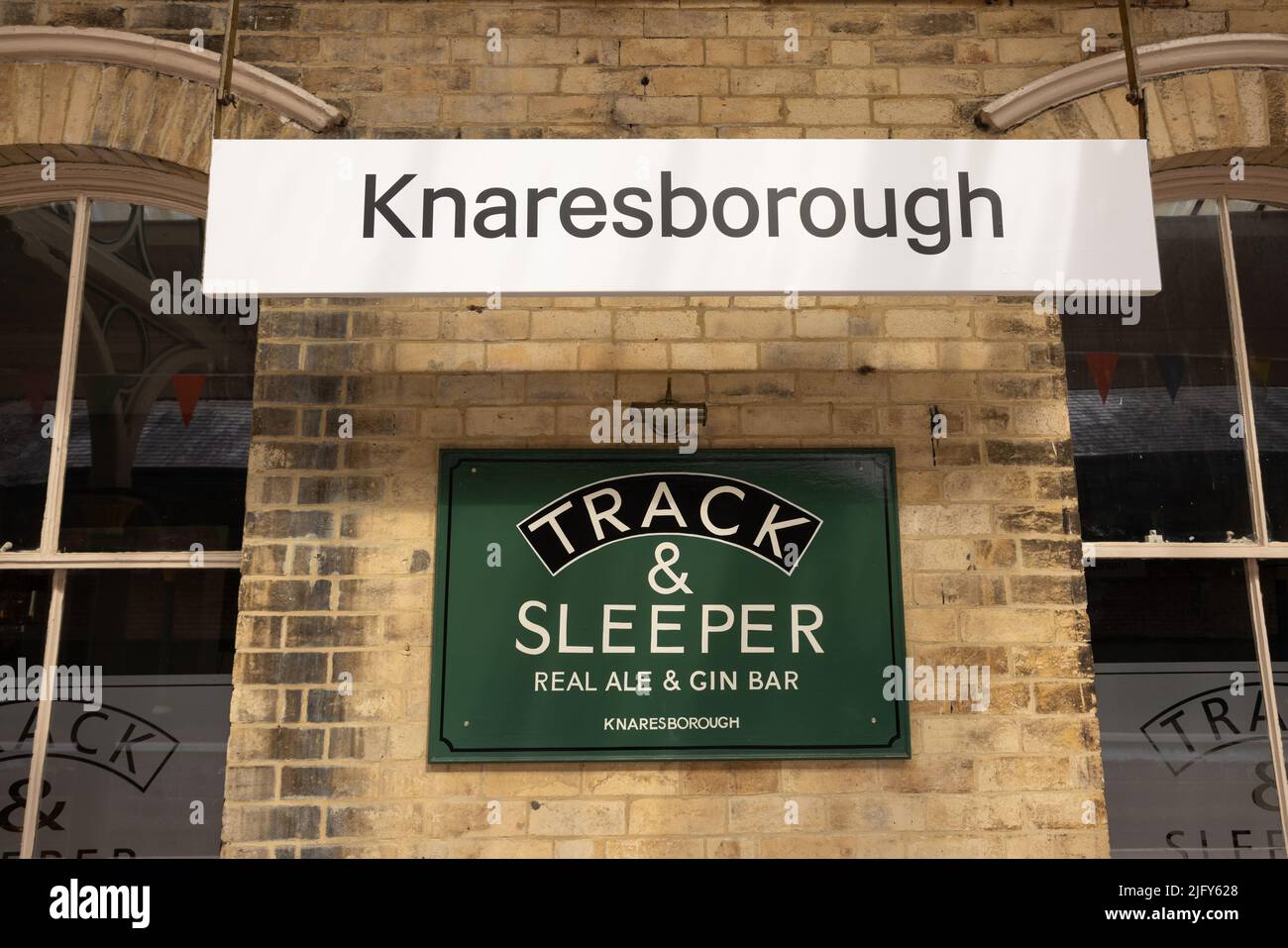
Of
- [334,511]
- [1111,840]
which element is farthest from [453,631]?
[1111,840]

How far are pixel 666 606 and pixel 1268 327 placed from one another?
1981mm

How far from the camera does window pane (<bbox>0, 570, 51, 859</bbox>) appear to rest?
2.77 meters

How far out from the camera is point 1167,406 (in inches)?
118

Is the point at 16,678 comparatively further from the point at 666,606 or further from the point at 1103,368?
the point at 1103,368

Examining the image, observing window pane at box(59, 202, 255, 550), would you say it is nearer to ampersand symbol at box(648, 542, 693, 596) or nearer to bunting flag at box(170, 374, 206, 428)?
bunting flag at box(170, 374, 206, 428)

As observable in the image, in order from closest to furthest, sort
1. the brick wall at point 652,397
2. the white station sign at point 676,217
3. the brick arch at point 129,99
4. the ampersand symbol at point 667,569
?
1. the white station sign at point 676,217
2. the brick wall at point 652,397
3. the ampersand symbol at point 667,569
4. the brick arch at point 129,99

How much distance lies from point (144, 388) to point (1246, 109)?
3244mm

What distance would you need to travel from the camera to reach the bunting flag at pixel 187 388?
3016mm

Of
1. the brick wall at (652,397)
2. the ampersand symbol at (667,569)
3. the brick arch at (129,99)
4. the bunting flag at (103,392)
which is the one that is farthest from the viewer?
the bunting flag at (103,392)

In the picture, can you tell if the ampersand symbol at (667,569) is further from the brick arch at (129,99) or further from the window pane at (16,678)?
the window pane at (16,678)

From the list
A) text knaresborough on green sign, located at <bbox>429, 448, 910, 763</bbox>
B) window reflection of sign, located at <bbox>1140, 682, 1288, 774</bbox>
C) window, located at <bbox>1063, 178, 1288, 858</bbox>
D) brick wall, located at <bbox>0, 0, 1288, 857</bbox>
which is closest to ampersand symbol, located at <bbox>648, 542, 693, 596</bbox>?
text knaresborough on green sign, located at <bbox>429, 448, 910, 763</bbox>

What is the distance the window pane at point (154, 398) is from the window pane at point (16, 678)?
0.54 feet

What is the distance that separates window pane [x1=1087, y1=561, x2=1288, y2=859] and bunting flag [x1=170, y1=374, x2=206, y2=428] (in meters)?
2.59

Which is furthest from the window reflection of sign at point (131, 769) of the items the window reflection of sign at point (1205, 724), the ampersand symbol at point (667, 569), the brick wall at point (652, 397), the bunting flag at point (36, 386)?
the window reflection of sign at point (1205, 724)
